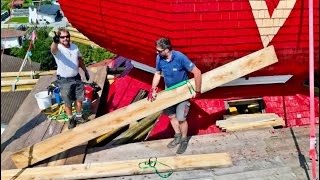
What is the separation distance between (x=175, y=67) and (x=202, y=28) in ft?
2.66

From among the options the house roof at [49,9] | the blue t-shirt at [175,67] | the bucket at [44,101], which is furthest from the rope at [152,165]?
the house roof at [49,9]

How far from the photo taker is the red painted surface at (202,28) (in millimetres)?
5336

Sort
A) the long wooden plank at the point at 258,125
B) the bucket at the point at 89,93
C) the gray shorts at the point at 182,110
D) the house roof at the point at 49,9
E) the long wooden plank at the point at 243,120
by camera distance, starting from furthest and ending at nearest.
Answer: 1. the house roof at the point at 49,9
2. the bucket at the point at 89,93
3. the long wooden plank at the point at 243,120
4. the long wooden plank at the point at 258,125
5. the gray shorts at the point at 182,110

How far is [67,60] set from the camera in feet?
17.7

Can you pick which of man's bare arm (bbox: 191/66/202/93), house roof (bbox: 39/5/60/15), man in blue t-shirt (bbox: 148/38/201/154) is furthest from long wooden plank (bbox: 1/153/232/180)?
house roof (bbox: 39/5/60/15)

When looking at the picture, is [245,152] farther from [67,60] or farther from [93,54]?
[93,54]

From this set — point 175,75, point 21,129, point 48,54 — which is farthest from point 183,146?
point 48,54

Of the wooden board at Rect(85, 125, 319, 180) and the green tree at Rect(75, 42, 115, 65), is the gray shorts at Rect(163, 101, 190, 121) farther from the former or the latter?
the green tree at Rect(75, 42, 115, 65)

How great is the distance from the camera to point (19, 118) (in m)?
6.52

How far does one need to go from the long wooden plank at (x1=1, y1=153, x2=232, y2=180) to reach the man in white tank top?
3.25 ft

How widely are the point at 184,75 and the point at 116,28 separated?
1.41 meters

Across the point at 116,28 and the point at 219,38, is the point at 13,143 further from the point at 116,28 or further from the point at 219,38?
the point at 219,38

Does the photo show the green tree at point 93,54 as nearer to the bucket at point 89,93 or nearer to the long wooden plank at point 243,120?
the bucket at point 89,93

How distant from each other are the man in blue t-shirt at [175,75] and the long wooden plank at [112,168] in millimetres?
373
